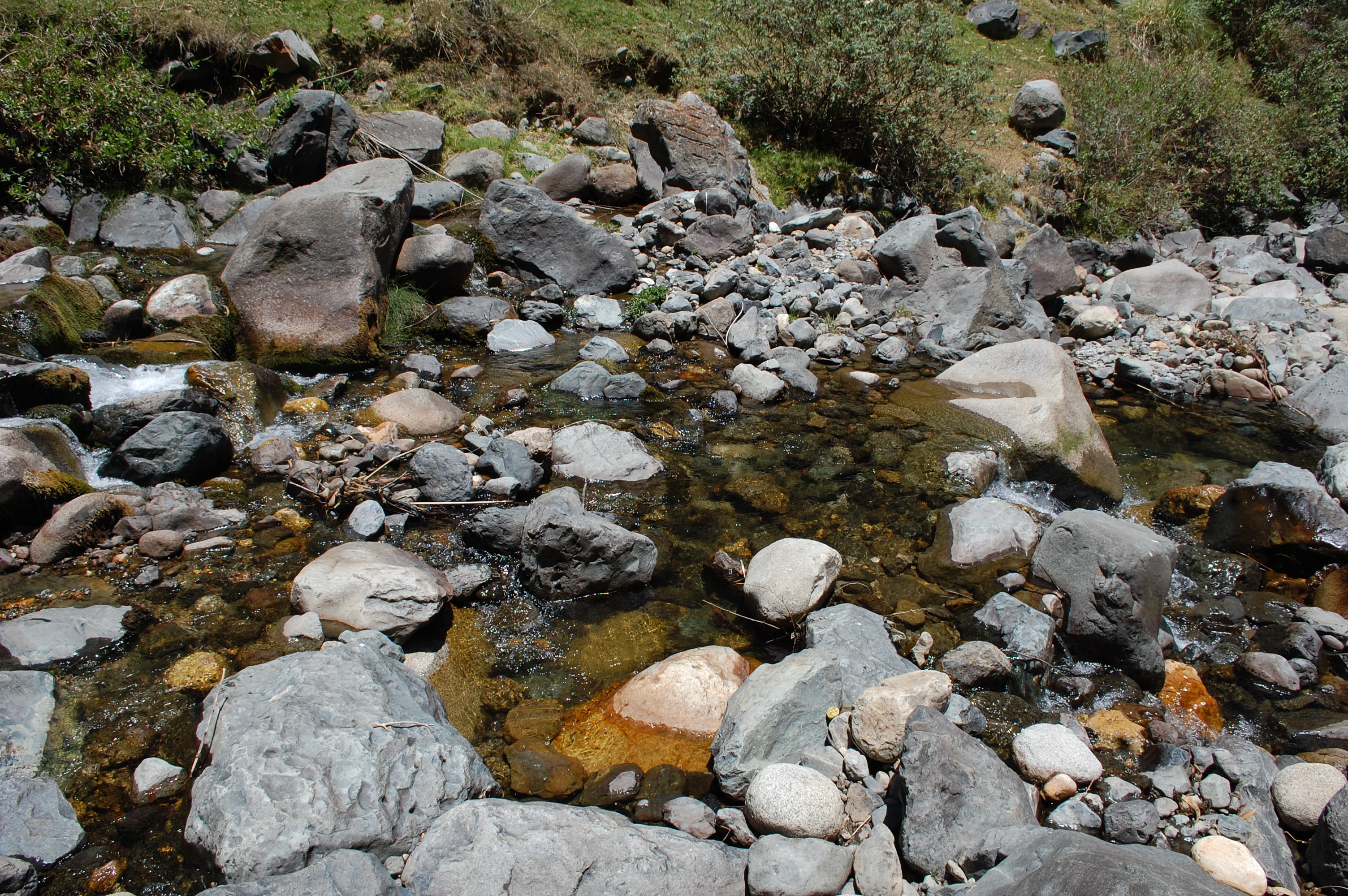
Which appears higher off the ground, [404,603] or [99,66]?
[99,66]

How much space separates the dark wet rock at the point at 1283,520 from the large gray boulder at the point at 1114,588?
3.89 ft

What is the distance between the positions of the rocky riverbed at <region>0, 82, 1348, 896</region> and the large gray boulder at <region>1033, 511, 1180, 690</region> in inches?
0.8

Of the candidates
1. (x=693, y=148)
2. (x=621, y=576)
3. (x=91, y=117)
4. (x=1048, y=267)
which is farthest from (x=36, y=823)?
(x=1048, y=267)

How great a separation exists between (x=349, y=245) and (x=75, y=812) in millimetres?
4869

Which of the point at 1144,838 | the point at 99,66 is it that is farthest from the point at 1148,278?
the point at 99,66

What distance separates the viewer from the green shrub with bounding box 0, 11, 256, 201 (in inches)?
320

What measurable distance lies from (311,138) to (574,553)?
7884 millimetres

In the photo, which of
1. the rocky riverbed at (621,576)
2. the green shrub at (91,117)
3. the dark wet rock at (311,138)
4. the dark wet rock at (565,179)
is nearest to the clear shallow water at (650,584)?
the rocky riverbed at (621,576)

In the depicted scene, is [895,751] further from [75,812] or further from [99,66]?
[99,66]

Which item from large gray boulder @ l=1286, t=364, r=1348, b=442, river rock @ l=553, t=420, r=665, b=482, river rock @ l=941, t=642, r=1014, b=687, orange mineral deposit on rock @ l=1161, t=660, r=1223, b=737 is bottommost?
large gray boulder @ l=1286, t=364, r=1348, b=442

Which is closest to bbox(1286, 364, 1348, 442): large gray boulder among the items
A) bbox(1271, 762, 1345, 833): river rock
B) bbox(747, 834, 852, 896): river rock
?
bbox(1271, 762, 1345, 833): river rock

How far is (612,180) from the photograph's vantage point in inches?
429

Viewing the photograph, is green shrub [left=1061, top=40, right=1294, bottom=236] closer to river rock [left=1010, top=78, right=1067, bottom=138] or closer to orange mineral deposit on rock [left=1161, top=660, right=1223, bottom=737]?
river rock [left=1010, top=78, right=1067, bottom=138]

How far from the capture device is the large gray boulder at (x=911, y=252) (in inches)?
353
